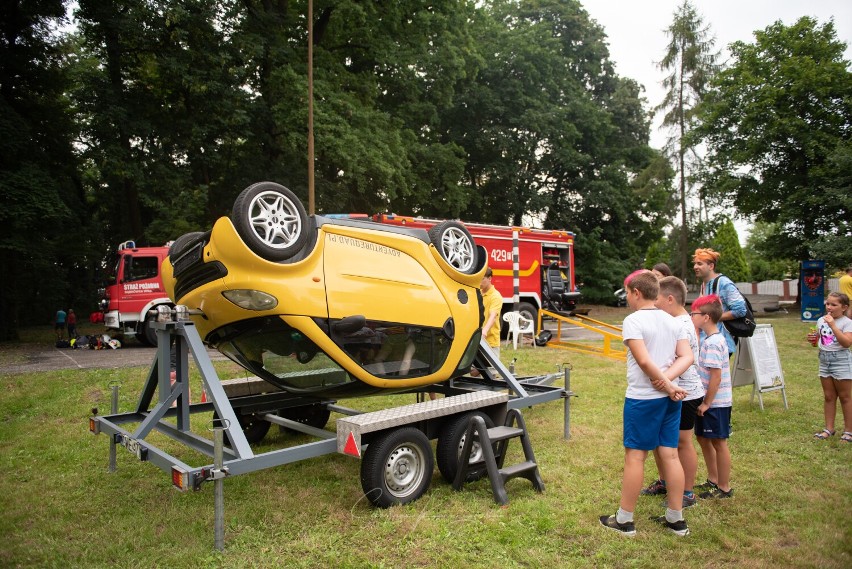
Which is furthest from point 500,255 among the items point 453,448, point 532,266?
point 453,448

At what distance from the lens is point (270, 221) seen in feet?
13.4

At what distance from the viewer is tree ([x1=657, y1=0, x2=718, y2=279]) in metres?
28.1

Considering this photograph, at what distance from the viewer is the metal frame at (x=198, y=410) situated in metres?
3.75

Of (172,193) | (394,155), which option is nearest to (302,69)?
(394,155)

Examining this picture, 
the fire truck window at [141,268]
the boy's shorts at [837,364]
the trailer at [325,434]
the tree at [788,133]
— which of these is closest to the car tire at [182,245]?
the trailer at [325,434]

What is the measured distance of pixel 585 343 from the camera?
47.3ft

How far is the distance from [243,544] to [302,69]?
18.2 m

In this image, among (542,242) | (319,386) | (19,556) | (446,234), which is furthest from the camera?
(542,242)

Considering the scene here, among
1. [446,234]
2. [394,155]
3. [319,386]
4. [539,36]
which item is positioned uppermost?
[539,36]

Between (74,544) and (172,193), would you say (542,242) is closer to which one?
(172,193)

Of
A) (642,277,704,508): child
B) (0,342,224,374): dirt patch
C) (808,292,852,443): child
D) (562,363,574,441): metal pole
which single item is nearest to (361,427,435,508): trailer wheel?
(642,277,704,508): child

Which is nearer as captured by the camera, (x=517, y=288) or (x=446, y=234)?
(x=446, y=234)

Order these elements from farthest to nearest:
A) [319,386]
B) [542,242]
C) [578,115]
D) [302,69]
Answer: [578,115], [302,69], [542,242], [319,386]

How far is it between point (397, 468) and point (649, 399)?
6.26 ft
